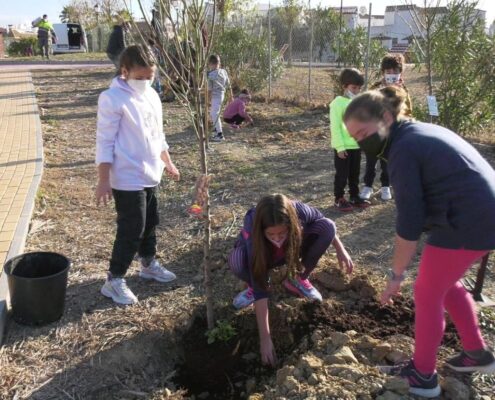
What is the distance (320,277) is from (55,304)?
175cm

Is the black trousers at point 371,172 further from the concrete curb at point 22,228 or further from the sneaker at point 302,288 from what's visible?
the concrete curb at point 22,228

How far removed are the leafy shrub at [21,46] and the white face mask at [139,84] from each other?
3022 centimetres

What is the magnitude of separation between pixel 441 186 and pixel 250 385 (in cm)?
152

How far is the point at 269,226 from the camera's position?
2631 millimetres

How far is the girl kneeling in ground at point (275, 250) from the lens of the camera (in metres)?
2.64

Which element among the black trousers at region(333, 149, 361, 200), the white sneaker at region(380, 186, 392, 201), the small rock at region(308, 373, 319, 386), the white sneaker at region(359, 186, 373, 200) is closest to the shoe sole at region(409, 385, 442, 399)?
the small rock at region(308, 373, 319, 386)

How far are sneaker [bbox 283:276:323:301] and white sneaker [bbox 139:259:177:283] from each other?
0.90 meters

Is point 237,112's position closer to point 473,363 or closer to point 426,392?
point 473,363

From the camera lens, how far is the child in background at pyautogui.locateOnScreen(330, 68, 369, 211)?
15.2ft

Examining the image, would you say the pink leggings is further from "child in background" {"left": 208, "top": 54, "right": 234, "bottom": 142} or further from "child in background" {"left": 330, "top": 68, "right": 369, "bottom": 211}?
"child in background" {"left": 208, "top": 54, "right": 234, "bottom": 142}

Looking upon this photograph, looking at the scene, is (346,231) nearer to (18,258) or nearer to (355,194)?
(355,194)

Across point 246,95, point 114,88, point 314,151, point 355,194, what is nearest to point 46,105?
point 246,95

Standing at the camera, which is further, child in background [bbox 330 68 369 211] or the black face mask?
child in background [bbox 330 68 369 211]

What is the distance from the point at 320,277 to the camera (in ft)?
11.6
